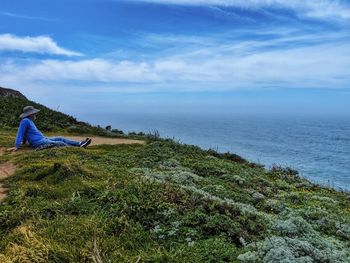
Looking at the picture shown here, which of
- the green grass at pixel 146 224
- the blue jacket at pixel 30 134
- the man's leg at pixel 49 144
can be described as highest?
the blue jacket at pixel 30 134

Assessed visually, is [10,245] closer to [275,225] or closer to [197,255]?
[197,255]

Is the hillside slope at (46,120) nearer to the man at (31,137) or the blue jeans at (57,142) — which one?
the blue jeans at (57,142)

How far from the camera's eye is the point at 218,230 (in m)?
8.30

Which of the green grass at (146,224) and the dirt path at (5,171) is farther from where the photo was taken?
the dirt path at (5,171)

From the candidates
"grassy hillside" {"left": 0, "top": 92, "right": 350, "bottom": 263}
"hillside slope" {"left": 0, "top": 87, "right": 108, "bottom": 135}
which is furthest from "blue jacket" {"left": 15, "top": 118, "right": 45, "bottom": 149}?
"hillside slope" {"left": 0, "top": 87, "right": 108, "bottom": 135}

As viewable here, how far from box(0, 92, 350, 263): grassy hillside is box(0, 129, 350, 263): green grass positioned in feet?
0.06

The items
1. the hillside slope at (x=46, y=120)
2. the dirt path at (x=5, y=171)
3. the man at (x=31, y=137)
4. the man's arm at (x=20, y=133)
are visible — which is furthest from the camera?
the hillside slope at (x=46, y=120)

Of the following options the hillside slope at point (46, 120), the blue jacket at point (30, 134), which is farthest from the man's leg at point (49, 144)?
the hillside slope at point (46, 120)

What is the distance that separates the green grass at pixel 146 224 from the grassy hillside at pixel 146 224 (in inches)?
0.7

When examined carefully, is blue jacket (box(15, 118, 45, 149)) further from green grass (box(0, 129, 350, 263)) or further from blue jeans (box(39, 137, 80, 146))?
green grass (box(0, 129, 350, 263))

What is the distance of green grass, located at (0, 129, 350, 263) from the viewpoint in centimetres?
712

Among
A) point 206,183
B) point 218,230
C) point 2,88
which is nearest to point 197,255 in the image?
point 218,230

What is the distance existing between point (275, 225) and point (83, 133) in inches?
823

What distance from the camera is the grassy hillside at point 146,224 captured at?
7.12 m
